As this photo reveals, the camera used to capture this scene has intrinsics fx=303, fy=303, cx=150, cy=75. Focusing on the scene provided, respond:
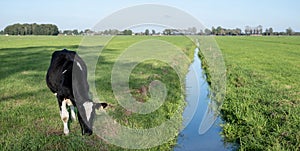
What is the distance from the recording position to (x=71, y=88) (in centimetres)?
612

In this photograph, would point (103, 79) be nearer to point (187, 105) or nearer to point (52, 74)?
point (187, 105)

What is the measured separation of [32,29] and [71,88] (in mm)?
115905

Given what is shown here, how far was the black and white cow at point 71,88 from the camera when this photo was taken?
5477mm

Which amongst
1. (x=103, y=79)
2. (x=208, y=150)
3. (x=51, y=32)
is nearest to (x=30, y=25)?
(x=51, y=32)

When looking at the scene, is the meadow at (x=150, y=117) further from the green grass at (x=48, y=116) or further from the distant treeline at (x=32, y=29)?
the distant treeline at (x=32, y=29)

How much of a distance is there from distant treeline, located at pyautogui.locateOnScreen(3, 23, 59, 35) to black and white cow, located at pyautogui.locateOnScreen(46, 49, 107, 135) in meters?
110

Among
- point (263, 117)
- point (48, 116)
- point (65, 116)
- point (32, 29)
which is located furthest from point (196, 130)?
point (32, 29)

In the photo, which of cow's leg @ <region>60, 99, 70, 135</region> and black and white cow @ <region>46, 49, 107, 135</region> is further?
cow's leg @ <region>60, 99, 70, 135</region>

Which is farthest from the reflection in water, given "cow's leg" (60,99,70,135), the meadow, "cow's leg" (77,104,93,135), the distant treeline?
the distant treeline

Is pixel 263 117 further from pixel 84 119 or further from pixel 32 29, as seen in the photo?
pixel 32 29

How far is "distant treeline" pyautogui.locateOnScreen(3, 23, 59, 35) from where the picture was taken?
111 meters

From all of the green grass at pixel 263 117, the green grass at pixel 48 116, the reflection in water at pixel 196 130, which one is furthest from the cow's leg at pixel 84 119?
the green grass at pixel 263 117

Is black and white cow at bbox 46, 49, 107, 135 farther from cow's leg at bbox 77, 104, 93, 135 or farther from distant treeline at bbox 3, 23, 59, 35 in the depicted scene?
distant treeline at bbox 3, 23, 59, 35

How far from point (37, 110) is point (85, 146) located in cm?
302
